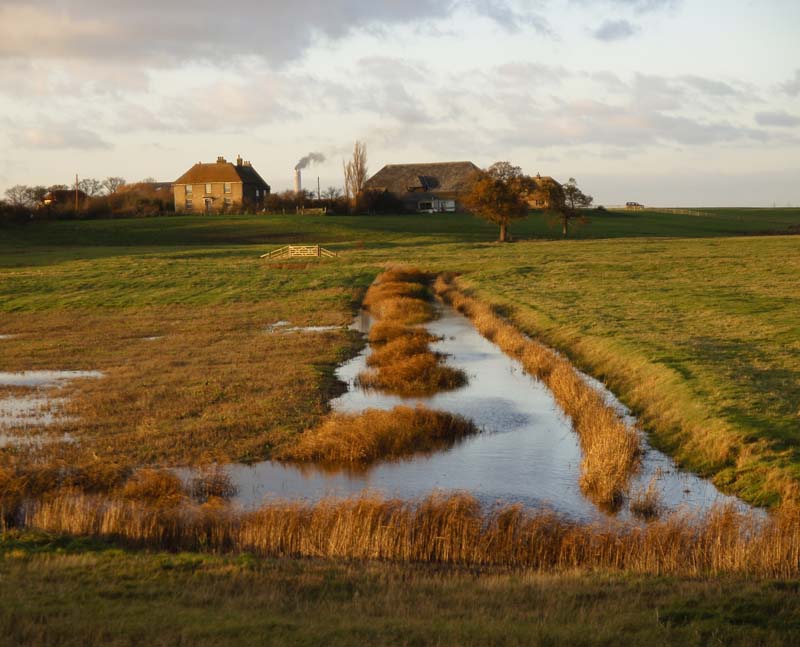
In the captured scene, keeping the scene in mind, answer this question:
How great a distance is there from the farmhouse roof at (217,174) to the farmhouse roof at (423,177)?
61.2 ft

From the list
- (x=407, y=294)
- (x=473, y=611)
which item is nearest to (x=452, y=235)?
(x=407, y=294)

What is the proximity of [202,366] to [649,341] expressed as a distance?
1347 cm

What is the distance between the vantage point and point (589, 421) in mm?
19469

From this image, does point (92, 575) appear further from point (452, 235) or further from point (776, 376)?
point (452, 235)

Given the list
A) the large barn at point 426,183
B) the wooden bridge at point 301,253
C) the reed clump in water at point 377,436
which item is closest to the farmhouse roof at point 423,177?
the large barn at point 426,183

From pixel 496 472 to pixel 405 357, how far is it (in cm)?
1170

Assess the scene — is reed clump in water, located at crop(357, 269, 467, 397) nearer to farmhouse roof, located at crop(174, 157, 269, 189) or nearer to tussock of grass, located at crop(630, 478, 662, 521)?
tussock of grass, located at crop(630, 478, 662, 521)

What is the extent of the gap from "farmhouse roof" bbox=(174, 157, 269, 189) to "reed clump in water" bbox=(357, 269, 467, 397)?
311 feet

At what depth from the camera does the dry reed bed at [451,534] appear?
11.8 m

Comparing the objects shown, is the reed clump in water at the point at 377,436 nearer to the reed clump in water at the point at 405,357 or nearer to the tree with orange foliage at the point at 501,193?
the reed clump in water at the point at 405,357

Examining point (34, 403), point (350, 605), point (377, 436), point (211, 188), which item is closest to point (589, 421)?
point (377, 436)

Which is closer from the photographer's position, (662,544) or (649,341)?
(662,544)

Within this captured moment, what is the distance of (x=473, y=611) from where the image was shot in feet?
30.9

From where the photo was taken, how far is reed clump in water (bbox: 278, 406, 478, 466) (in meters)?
17.8
